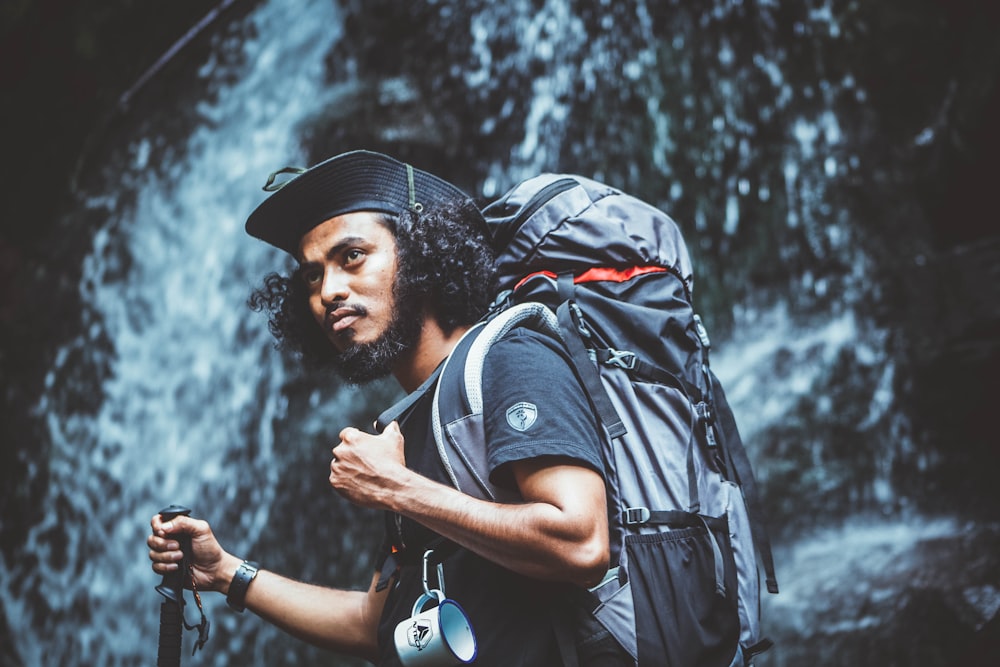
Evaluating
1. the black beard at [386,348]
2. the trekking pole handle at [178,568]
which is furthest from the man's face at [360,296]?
the trekking pole handle at [178,568]

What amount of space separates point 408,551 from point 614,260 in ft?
3.19

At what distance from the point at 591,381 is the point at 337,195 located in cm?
105

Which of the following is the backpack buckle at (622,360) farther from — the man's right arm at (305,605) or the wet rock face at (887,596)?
the wet rock face at (887,596)

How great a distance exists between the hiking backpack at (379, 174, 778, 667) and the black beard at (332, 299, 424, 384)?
286mm

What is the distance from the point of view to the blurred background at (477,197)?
620 centimetres

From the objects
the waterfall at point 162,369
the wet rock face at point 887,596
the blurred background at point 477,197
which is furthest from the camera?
the waterfall at point 162,369

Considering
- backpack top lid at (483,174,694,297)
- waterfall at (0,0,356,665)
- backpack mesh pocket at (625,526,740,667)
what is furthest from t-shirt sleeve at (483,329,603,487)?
waterfall at (0,0,356,665)

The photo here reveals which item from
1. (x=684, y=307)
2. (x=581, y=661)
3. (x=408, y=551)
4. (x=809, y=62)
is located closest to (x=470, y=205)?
(x=684, y=307)

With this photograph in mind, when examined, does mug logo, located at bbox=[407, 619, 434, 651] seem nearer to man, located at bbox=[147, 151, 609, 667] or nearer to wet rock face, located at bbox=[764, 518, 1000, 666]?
man, located at bbox=[147, 151, 609, 667]

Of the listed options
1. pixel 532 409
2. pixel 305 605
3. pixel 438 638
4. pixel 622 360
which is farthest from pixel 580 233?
pixel 305 605

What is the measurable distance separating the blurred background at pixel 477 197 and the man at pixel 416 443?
3.41 m

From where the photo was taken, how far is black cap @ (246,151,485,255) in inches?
107

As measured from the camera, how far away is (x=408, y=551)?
230cm

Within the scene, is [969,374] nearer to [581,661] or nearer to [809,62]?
[809,62]
